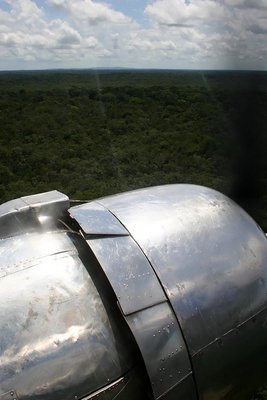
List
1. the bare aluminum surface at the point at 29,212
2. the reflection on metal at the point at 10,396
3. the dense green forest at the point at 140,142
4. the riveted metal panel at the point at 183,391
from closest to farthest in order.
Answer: the reflection on metal at the point at 10,396 < the riveted metal panel at the point at 183,391 < the bare aluminum surface at the point at 29,212 < the dense green forest at the point at 140,142

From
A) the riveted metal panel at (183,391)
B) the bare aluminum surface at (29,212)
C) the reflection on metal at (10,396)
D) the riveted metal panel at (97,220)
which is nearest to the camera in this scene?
the reflection on metal at (10,396)

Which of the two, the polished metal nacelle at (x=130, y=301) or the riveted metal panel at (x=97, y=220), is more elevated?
the riveted metal panel at (x=97, y=220)

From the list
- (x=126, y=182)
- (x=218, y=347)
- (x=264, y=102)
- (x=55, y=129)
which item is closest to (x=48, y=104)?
(x=55, y=129)

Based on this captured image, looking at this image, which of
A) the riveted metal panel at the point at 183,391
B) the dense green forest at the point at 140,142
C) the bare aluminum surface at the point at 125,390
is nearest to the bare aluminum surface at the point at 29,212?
the bare aluminum surface at the point at 125,390

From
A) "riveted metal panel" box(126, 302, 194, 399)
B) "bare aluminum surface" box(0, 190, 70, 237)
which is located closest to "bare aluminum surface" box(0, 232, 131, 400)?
"riveted metal panel" box(126, 302, 194, 399)

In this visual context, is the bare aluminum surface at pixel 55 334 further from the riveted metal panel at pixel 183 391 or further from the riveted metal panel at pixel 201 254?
the riveted metal panel at pixel 201 254

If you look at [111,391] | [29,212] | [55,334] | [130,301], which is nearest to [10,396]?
[55,334]

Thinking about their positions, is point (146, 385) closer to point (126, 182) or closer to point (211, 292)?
point (211, 292)

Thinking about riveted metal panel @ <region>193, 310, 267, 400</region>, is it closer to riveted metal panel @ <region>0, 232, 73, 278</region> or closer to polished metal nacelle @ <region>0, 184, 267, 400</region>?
polished metal nacelle @ <region>0, 184, 267, 400</region>
